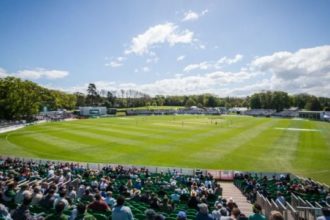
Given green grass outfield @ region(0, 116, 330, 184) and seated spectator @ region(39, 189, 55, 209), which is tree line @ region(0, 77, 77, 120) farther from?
seated spectator @ region(39, 189, 55, 209)

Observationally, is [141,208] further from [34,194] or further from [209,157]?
[209,157]

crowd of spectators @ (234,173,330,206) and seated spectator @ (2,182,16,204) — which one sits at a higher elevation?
seated spectator @ (2,182,16,204)

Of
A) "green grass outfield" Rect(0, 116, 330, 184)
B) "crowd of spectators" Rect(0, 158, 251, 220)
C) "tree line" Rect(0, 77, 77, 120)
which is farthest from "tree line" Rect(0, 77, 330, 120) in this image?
"crowd of spectators" Rect(0, 158, 251, 220)

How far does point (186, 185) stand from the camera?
2012cm

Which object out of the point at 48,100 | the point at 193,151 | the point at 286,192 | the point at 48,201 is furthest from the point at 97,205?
the point at 48,100

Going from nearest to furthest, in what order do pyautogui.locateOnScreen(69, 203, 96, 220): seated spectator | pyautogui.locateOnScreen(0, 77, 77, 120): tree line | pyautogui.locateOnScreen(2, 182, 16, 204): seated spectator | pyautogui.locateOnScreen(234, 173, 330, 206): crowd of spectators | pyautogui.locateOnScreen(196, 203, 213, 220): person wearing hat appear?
pyautogui.locateOnScreen(69, 203, 96, 220): seated spectator, pyautogui.locateOnScreen(196, 203, 213, 220): person wearing hat, pyautogui.locateOnScreen(2, 182, 16, 204): seated spectator, pyautogui.locateOnScreen(234, 173, 330, 206): crowd of spectators, pyautogui.locateOnScreen(0, 77, 77, 120): tree line

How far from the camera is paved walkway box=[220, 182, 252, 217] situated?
622 inches

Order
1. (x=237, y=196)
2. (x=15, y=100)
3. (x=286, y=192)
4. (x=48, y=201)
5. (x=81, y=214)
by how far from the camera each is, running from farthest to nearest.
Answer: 1. (x=15, y=100)
2. (x=237, y=196)
3. (x=286, y=192)
4. (x=48, y=201)
5. (x=81, y=214)

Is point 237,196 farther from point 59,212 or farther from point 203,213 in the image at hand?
point 59,212

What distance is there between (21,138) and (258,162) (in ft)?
131

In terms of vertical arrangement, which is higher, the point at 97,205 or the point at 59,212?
the point at 59,212

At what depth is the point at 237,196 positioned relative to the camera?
20.0 metres

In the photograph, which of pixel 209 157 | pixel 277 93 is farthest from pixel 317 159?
pixel 277 93

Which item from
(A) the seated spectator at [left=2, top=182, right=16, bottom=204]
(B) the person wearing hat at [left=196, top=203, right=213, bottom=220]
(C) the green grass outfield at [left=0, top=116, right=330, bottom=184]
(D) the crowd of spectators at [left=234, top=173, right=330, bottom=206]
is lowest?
(C) the green grass outfield at [left=0, top=116, right=330, bottom=184]
